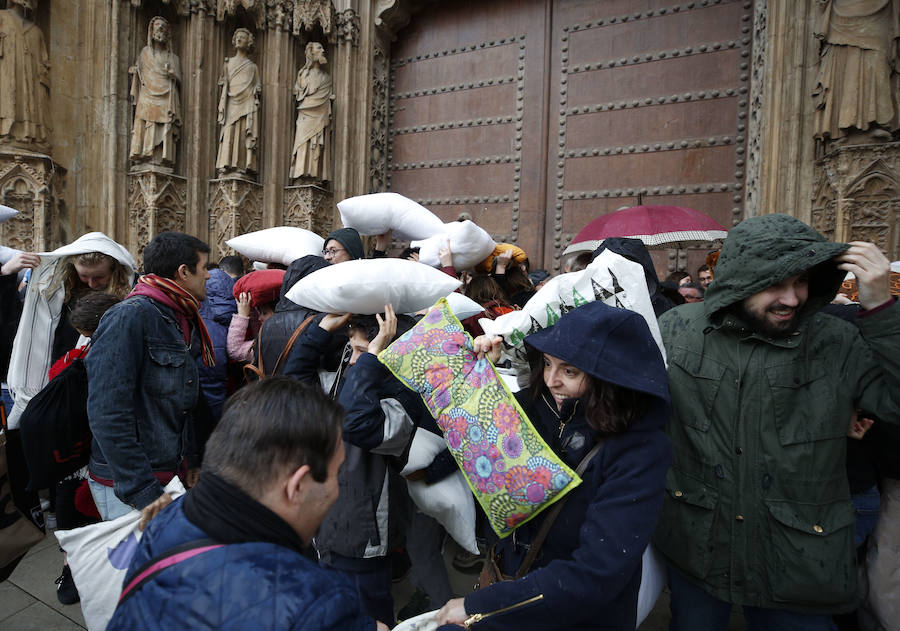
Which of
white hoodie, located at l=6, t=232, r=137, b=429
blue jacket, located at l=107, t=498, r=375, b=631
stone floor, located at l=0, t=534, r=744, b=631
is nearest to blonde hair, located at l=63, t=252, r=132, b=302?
white hoodie, located at l=6, t=232, r=137, b=429

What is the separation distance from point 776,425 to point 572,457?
67 cm

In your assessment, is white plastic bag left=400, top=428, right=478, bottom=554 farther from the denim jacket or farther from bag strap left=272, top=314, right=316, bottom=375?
the denim jacket

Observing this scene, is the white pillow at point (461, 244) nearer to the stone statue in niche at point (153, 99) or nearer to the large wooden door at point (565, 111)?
the large wooden door at point (565, 111)

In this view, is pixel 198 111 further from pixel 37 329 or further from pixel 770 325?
pixel 770 325

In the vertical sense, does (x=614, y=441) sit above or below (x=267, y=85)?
below

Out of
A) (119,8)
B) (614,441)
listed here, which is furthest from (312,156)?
(614,441)

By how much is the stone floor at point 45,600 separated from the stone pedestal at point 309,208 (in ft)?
15.8

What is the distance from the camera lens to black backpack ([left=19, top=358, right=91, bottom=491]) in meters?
2.20

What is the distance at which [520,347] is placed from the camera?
71.3 inches

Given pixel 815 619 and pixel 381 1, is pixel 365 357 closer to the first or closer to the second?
pixel 815 619

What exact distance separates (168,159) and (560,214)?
4.94 metres

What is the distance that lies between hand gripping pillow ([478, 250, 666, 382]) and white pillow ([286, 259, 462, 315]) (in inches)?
16.3

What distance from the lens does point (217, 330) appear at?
12.1 feet

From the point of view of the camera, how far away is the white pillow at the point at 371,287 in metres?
2.04
